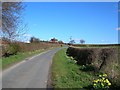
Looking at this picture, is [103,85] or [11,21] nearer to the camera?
[103,85]

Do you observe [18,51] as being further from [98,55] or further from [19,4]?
[98,55]

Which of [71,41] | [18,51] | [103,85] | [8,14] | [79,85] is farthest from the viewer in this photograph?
[71,41]

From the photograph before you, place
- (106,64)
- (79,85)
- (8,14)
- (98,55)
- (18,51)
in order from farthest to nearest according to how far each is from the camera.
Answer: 1. (18,51)
2. (8,14)
3. (98,55)
4. (106,64)
5. (79,85)

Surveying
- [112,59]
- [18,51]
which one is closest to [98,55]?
[112,59]

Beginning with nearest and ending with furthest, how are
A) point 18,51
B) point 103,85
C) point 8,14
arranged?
point 103,85 → point 8,14 → point 18,51

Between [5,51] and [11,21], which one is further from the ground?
[11,21]

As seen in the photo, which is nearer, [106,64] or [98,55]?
[106,64]

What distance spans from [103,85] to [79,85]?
7.83ft

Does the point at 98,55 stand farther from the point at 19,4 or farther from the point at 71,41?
the point at 71,41

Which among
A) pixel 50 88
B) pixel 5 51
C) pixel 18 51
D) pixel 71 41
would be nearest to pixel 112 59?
pixel 50 88

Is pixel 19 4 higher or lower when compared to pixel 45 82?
higher

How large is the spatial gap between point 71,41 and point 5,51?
12366 cm

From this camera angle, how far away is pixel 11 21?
31500 millimetres

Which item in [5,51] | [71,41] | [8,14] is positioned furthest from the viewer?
[71,41]
